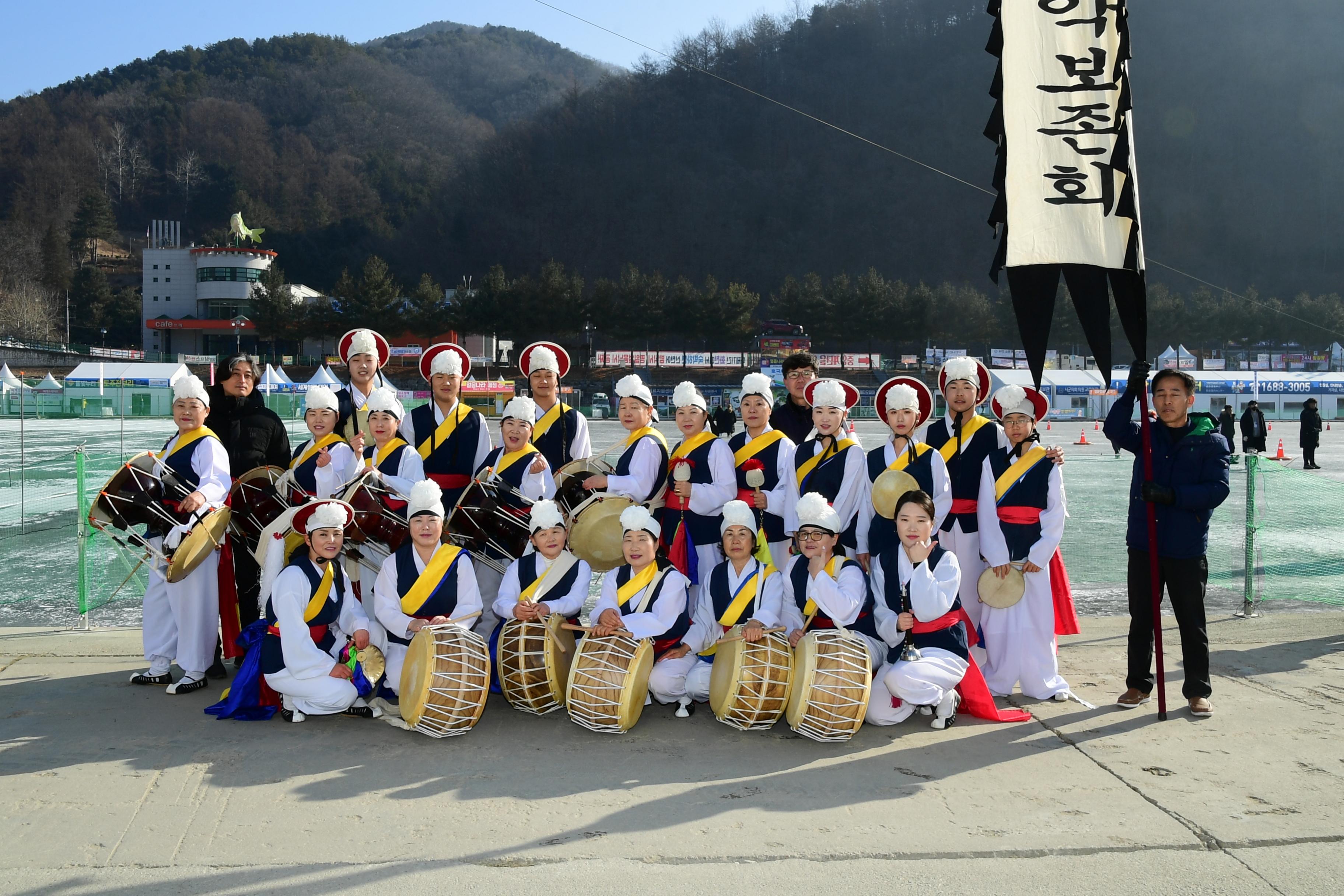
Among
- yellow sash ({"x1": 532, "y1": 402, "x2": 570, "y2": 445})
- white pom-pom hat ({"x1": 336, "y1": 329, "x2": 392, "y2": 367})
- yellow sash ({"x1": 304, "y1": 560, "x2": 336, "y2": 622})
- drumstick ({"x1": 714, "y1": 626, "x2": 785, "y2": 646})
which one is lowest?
drumstick ({"x1": 714, "y1": 626, "x2": 785, "y2": 646})

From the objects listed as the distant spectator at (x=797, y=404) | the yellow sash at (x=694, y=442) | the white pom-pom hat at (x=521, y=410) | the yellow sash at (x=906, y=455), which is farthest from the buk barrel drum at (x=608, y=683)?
the distant spectator at (x=797, y=404)

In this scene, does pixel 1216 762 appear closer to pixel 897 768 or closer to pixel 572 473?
pixel 897 768

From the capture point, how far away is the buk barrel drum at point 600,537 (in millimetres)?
5582

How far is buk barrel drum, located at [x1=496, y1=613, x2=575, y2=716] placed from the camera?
5.13 meters

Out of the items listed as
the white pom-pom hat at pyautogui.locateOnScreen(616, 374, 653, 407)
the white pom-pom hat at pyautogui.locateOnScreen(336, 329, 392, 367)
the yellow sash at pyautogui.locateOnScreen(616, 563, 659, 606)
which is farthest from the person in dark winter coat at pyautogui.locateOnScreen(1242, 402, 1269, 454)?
the white pom-pom hat at pyautogui.locateOnScreen(336, 329, 392, 367)

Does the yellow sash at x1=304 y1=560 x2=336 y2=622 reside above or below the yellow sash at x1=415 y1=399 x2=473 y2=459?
below

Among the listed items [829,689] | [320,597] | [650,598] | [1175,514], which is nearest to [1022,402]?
[1175,514]

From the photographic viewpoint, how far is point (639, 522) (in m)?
5.24

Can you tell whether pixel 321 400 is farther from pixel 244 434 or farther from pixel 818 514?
pixel 818 514

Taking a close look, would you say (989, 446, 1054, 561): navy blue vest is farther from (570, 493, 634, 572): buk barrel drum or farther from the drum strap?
the drum strap

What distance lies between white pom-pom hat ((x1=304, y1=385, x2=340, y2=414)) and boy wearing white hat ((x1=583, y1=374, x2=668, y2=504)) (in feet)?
5.26

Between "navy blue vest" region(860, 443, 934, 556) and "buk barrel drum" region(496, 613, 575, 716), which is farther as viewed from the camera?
"navy blue vest" region(860, 443, 934, 556)

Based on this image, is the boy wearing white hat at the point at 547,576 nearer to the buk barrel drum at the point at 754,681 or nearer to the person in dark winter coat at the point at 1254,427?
the buk barrel drum at the point at 754,681

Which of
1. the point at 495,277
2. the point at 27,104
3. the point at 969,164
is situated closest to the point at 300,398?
the point at 495,277
